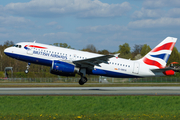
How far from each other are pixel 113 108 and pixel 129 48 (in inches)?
6198

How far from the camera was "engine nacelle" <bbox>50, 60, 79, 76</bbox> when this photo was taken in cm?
3155

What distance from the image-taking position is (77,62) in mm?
32312

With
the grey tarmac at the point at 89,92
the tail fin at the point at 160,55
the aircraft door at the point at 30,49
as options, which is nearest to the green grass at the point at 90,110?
the grey tarmac at the point at 89,92

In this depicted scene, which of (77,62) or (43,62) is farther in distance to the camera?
(43,62)

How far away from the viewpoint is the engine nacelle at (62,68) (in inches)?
1242

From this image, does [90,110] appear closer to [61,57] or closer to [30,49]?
[61,57]

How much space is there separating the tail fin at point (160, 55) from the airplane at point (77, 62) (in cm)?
42

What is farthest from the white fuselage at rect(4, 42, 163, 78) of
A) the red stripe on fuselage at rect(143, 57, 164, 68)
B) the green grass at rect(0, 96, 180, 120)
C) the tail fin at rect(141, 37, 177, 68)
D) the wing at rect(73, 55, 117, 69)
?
the green grass at rect(0, 96, 180, 120)

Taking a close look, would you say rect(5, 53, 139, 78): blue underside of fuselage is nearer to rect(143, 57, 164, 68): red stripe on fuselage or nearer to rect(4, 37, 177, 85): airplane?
rect(4, 37, 177, 85): airplane

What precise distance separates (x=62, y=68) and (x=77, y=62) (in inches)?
83.2

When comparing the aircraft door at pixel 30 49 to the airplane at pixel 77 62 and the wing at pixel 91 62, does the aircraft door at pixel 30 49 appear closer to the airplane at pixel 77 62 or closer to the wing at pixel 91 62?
the airplane at pixel 77 62

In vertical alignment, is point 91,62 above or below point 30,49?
below

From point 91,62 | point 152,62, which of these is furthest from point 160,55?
point 91,62

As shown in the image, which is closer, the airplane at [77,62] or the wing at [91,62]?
the wing at [91,62]
